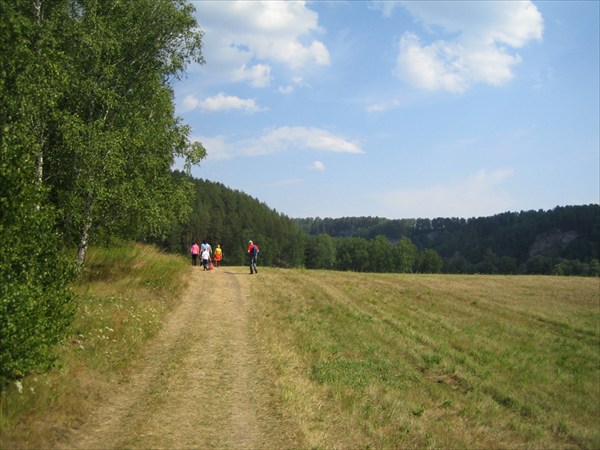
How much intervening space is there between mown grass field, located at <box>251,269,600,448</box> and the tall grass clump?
12.1 ft

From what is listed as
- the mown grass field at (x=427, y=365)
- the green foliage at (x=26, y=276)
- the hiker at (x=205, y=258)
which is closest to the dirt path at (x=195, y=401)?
the mown grass field at (x=427, y=365)

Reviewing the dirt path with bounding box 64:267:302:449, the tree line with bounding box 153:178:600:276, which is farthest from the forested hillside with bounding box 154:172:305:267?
the dirt path with bounding box 64:267:302:449

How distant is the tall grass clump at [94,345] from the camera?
7492 millimetres

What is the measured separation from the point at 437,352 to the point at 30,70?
15011mm

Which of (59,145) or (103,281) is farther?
(103,281)

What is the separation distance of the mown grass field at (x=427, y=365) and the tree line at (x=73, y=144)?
526 cm

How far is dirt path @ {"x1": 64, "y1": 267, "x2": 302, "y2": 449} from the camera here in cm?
777

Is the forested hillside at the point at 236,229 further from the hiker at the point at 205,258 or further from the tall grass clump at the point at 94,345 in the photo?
the tall grass clump at the point at 94,345

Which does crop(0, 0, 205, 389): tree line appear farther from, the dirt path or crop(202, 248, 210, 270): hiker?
crop(202, 248, 210, 270): hiker

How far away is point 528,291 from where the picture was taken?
3222cm

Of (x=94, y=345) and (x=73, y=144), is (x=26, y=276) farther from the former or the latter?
(x=73, y=144)

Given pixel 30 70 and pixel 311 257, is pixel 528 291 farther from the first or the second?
pixel 311 257

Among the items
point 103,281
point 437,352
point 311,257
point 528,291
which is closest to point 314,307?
point 437,352

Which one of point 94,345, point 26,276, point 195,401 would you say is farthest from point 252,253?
point 26,276
